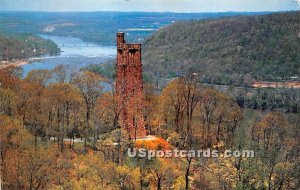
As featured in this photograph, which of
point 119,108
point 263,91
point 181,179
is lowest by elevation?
point 263,91

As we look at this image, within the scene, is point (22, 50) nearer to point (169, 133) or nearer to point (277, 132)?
point (169, 133)

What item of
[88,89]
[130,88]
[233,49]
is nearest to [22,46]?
[88,89]

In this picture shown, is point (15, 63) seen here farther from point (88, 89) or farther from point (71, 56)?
point (88, 89)

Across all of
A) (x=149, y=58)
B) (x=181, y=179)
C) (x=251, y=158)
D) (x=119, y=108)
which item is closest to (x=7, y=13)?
(x=119, y=108)

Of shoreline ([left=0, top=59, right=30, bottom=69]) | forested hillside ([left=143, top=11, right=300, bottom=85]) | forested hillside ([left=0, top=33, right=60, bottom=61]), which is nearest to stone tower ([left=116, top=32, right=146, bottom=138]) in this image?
shoreline ([left=0, top=59, right=30, bottom=69])

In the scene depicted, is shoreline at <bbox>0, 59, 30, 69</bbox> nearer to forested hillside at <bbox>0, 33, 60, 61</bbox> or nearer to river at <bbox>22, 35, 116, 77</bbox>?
river at <bbox>22, 35, 116, 77</bbox>

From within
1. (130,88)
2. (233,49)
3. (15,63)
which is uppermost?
(130,88)

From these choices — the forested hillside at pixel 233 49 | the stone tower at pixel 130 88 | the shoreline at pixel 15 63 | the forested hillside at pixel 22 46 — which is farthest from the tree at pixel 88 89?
the forested hillside at pixel 233 49

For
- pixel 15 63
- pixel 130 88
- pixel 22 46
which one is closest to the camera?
pixel 130 88
